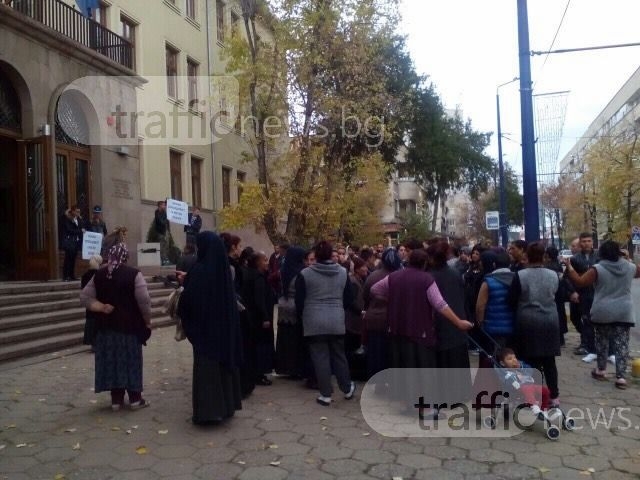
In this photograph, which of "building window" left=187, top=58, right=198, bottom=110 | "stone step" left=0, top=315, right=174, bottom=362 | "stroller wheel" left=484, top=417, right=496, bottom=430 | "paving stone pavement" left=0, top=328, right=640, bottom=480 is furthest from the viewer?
"building window" left=187, top=58, right=198, bottom=110

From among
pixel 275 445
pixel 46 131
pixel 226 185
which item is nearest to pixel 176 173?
pixel 226 185

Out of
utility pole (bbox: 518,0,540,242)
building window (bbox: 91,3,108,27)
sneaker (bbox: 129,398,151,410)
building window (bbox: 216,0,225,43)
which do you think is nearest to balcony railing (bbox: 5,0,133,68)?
building window (bbox: 91,3,108,27)

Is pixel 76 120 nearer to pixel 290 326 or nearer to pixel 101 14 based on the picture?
pixel 101 14

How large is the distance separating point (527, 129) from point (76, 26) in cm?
1113

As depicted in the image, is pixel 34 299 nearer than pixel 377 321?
No

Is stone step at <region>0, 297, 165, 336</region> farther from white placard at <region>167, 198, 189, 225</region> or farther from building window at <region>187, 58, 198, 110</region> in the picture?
building window at <region>187, 58, 198, 110</region>

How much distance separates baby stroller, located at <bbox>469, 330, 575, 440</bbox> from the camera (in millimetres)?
5551

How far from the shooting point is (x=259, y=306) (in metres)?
7.22

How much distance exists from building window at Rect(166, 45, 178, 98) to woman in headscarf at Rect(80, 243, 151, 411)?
17.5 m

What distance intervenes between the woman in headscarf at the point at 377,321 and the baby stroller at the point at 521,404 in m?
1.29

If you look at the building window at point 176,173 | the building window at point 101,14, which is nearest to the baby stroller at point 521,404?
the building window at point 101,14

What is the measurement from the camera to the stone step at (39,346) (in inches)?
354

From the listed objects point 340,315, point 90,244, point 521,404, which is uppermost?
point 90,244

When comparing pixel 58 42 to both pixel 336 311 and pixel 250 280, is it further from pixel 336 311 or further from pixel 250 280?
pixel 336 311
